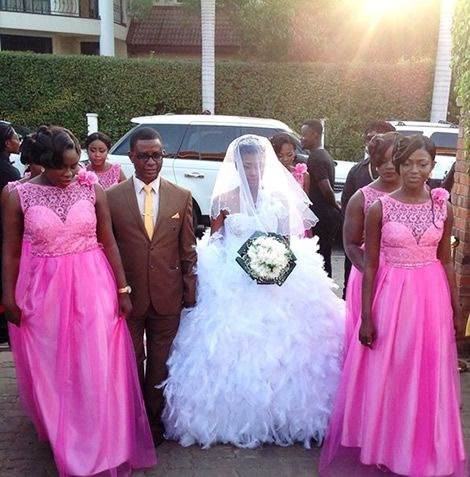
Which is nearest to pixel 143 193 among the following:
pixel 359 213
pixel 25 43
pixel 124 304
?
pixel 124 304

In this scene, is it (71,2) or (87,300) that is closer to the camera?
(87,300)

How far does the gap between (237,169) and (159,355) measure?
1403 millimetres

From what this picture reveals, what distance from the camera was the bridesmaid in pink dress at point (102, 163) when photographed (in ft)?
19.1

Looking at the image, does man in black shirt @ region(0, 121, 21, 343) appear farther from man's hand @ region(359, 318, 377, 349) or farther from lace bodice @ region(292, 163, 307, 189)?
man's hand @ region(359, 318, 377, 349)

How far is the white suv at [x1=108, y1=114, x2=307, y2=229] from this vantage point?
949cm

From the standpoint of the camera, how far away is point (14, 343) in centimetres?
368

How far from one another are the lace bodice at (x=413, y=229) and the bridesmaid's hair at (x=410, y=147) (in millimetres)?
227

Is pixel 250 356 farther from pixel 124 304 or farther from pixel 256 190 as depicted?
pixel 256 190

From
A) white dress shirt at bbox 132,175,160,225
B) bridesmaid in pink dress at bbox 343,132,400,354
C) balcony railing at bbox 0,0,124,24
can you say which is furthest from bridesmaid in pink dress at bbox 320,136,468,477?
balcony railing at bbox 0,0,124,24

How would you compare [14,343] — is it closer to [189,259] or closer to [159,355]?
[159,355]

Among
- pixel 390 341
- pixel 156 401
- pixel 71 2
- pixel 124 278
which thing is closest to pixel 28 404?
pixel 156 401

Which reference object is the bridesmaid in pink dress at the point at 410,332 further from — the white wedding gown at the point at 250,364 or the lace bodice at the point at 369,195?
→ the white wedding gown at the point at 250,364

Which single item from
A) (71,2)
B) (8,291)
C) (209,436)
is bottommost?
(209,436)

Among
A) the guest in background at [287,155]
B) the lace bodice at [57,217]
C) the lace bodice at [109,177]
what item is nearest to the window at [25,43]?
the lace bodice at [109,177]
